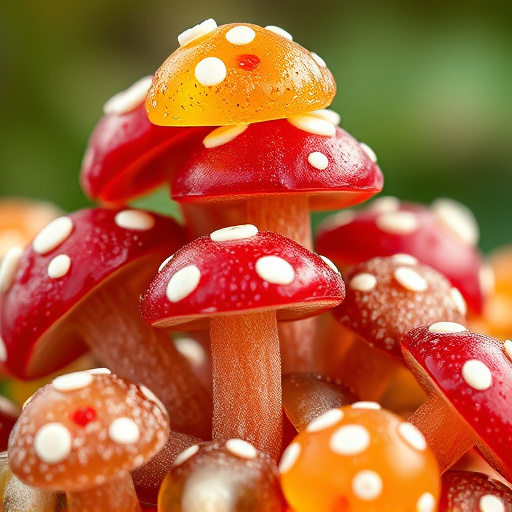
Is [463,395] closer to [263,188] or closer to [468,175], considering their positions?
[263,188]

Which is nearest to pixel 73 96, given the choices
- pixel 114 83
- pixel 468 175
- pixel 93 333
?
pixel 114 83

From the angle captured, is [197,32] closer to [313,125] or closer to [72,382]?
[313,125]

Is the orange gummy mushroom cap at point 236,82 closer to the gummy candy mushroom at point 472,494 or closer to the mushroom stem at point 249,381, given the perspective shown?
the mushroom stem at point 249,381

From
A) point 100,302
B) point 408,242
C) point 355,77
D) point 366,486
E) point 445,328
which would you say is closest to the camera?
point 366,486

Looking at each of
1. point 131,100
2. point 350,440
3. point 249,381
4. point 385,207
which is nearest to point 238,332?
point 249,381

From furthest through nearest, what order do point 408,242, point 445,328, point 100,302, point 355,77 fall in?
1. point 355,77
2. point 408,242
3. point 100,302
4. point 445,328

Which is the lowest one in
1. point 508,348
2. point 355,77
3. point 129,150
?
point 355,77

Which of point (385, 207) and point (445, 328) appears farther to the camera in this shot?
point (385, 207)
